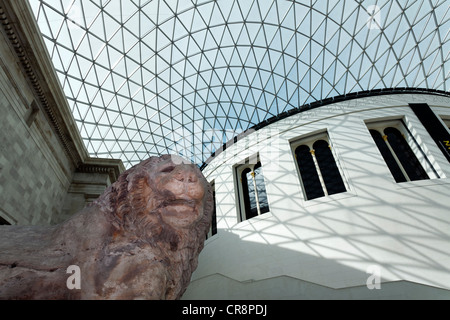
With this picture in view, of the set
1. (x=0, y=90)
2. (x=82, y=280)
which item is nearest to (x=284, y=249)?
(x=82, y=280)

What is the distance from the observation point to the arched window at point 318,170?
16328mm

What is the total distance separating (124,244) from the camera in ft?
8.55

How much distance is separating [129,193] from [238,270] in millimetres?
13632

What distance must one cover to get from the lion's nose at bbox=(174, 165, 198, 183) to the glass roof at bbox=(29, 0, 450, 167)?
Result: 57.8 feet

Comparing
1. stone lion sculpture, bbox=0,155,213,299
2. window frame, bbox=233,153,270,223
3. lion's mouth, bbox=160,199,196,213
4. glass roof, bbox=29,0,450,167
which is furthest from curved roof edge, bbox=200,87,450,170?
lion's mouth, bbox=160,199,196,213

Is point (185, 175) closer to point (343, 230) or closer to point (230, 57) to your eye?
point (343, 230)

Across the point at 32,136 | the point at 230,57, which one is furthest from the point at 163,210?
the point at 230,57

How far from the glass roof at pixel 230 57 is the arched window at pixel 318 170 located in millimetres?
Result: 6083

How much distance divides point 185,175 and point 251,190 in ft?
59.3

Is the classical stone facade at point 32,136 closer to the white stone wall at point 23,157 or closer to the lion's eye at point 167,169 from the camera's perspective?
the white stone wall at point 23,157

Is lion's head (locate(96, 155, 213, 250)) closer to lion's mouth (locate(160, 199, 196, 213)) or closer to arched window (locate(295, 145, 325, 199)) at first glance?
lion's mouth (locate(160, 199, 196, 213))

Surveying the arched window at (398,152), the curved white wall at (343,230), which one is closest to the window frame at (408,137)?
the arched window at (398,152)

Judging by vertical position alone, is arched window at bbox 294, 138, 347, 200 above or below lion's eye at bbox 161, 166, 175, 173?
above

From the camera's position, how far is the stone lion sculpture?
7.52 ft
